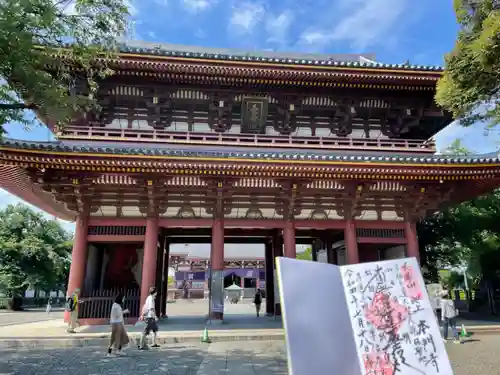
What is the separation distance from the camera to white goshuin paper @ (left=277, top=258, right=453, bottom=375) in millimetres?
3566

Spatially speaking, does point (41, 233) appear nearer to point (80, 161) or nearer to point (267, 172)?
point (80, 161)

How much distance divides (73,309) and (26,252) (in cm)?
2123

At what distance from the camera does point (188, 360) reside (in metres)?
8.02

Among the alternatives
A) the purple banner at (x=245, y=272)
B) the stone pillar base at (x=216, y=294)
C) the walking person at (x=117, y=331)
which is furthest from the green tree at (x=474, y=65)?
the purple banner at (x=245, y=272)

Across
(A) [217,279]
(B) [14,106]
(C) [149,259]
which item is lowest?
(A) [217,279]

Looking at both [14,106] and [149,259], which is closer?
[14,106]

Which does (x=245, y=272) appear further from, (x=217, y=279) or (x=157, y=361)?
(x=157, y=361)

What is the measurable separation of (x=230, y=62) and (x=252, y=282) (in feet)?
99.4

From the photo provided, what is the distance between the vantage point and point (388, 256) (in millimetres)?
15672

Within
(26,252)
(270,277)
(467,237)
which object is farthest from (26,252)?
(467,237)

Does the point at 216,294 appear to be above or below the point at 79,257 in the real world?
below

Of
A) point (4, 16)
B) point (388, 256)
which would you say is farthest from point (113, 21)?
point (388, 256)

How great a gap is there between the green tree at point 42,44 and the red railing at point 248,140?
5035mm

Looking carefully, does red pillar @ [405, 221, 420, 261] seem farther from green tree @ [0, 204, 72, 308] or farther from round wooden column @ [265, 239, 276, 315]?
green tree @ [0, 204, 72, 308]
